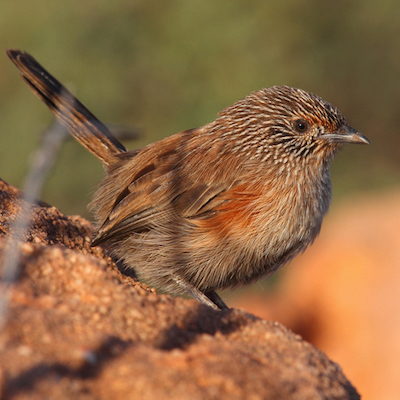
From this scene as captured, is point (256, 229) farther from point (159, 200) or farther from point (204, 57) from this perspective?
point (204, 57)

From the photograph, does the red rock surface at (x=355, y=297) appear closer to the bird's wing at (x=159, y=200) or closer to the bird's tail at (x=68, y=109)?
the bird's wing at (x=159, y=200)

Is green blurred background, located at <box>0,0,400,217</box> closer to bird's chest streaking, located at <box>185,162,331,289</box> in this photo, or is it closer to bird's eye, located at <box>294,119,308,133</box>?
bird's eye, located at <box>294,119,308,133</box>

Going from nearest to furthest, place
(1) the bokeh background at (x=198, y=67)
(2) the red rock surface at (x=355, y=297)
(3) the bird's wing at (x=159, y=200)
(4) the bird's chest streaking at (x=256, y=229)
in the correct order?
(4) the bird's chest streaking at (x=256, y=229)
(3) the bird's wing at (x=159, y=200)
(2) the red rock surface at (x=355, y=297)
(1) the bokeh background at (x=198, y=67)

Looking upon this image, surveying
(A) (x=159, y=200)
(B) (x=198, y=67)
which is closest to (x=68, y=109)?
(A) (x=159, y=200)

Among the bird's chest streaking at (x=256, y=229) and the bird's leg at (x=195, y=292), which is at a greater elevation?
the bird's chest streaking at (x=256, y=229)

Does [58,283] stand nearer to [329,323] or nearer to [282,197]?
[282,197]

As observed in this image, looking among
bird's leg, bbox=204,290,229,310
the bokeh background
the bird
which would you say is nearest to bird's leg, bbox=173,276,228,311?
the bird

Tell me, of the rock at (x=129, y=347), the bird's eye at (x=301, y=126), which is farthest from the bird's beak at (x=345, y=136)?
the rock at (x=129, y=347)
